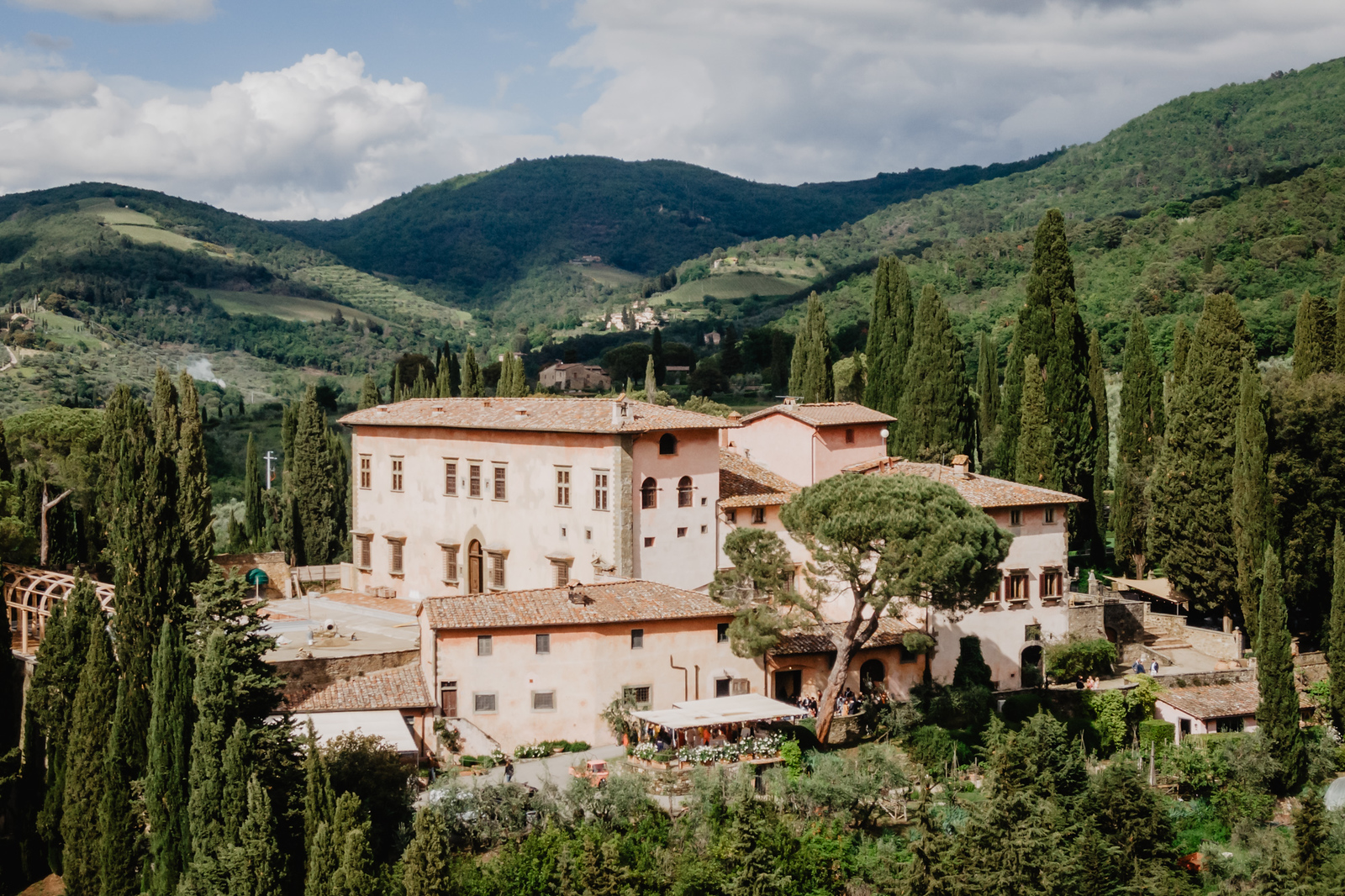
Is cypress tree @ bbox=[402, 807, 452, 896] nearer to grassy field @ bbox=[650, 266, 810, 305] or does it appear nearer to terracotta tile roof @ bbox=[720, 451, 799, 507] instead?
terracotta tile roof @ bbox=[720, 451, 799, 507]

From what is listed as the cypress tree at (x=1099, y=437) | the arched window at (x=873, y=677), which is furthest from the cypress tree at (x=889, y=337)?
the arched window at (x=873, y=677)

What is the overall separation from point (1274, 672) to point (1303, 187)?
58.7 metres

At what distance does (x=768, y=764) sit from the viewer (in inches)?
1233

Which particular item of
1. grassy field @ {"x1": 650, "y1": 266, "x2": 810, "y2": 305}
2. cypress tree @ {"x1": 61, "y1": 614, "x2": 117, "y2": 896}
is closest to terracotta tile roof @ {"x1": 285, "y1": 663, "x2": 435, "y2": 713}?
cypress tree @ {"x1": 61, "y1": 614, "x2": 117, "y2": 896}

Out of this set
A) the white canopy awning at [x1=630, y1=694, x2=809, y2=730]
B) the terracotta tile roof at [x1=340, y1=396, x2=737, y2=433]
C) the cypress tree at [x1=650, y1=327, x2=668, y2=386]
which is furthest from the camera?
the cypress tree at [x1=650, y1=327, x2=668, y2=386]

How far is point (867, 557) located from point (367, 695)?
12657 mm

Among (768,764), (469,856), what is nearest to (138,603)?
(469,856)

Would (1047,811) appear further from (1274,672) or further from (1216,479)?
(1216,479)

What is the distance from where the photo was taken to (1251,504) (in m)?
40.5

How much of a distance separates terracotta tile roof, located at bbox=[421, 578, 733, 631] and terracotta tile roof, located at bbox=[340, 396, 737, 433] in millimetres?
5260

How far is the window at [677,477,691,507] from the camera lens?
39219 mm

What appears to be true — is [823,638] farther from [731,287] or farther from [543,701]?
[731,287]

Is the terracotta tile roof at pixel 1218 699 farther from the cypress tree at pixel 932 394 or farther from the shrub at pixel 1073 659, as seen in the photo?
the cypress tree at pixel 932 394

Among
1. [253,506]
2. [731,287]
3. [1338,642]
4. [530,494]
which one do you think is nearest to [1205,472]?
[1338,642]
